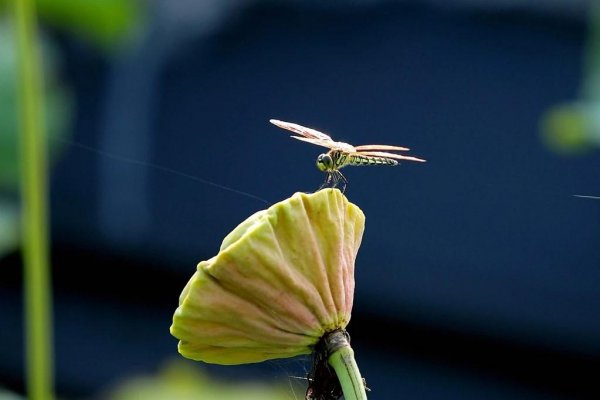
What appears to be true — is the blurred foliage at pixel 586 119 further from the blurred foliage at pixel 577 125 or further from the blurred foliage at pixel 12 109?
the blurred foliage at pixel 12 109

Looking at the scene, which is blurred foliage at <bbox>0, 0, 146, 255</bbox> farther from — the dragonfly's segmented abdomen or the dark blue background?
the dark blue background

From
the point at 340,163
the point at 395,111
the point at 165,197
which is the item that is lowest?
the point at 340,163

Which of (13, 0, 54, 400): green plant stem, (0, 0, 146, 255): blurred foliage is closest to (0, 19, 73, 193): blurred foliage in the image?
(0, 0, 146, 255): blurred foliage

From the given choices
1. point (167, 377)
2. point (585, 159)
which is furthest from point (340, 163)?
point (585, 159)

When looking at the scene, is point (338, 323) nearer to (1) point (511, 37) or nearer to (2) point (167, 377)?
(2) point (167, 377)

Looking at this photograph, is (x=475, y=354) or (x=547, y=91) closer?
(x=547, y=91)

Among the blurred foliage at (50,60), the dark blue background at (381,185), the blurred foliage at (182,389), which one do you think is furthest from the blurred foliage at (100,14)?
the dark blue background at (381,185)

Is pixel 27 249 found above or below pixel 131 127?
below
